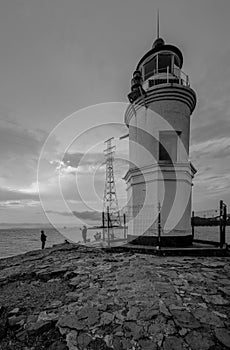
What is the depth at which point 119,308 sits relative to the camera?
383 centimetres

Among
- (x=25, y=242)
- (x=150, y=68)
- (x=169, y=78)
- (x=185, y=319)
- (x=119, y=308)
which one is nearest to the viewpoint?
(x=185, y=319)

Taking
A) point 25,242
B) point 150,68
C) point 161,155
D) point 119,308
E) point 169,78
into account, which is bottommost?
point 25,242

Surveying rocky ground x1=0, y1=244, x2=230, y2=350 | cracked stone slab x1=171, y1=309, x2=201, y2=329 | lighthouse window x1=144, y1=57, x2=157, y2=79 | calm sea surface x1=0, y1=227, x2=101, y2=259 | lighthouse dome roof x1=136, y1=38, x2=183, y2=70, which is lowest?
calm sea surface x1=0, y1=227, x2=101, y2=259

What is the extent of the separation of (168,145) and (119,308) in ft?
24.9

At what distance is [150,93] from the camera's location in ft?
31.7

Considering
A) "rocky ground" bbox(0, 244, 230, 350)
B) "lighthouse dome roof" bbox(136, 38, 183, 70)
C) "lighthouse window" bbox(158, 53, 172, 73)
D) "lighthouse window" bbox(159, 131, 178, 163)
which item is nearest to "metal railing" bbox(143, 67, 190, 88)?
"lighthouse window" bbox(158, 53, 172, 73)

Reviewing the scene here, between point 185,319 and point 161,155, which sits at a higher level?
point 161,155

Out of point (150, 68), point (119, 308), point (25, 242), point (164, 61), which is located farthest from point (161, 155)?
point (25, 242)

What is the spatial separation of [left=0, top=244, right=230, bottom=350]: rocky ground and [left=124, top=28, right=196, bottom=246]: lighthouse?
309 cm

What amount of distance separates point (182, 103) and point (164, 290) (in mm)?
8188

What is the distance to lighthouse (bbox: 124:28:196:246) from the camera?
9.19 meters

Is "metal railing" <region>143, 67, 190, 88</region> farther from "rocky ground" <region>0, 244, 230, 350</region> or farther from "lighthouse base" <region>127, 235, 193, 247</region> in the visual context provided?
"rocky ground" <region>0, 244, 230, 350</region>

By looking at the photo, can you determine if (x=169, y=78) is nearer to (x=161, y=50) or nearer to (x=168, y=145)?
(x=161, y=50)

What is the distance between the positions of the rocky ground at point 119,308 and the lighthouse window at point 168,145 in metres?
5.01
